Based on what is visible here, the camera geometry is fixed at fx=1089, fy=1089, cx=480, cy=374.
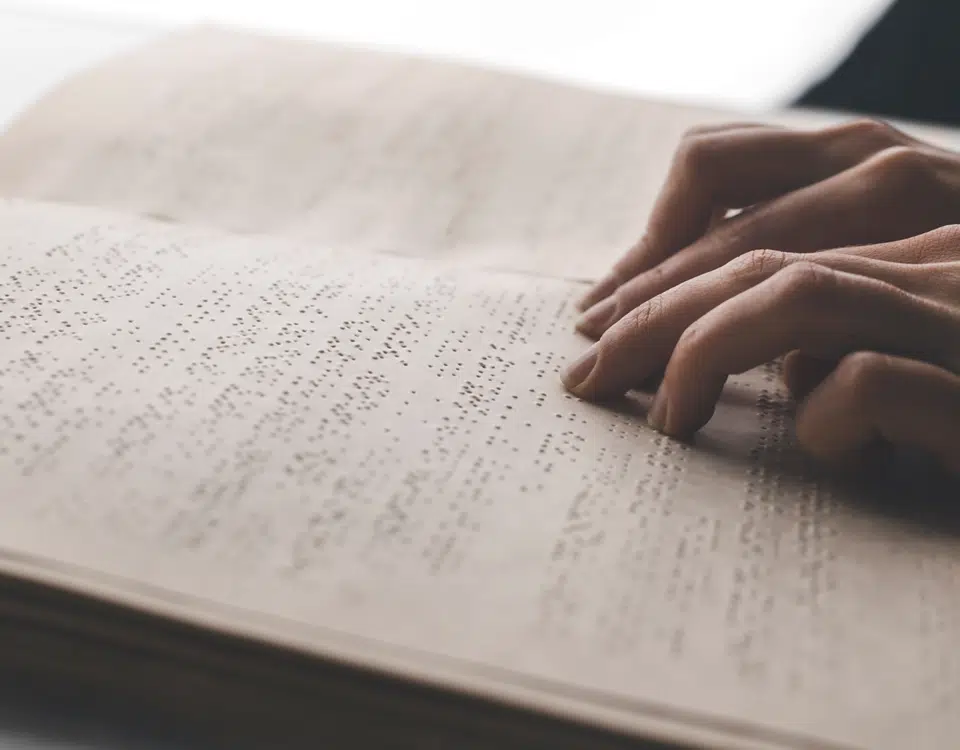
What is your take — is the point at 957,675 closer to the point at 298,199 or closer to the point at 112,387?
the point at 112,387

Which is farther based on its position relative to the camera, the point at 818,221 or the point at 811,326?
the point at 818,221

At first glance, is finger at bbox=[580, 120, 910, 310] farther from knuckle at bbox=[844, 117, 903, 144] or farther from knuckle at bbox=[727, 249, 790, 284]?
knuckle at bbox=[727, 249, 790, 284]

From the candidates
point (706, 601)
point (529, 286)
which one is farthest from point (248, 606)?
point (529, 286)

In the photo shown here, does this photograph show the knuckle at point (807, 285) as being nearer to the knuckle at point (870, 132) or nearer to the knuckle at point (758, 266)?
the knuckle at point (758, 266)

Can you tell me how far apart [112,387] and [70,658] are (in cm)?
14

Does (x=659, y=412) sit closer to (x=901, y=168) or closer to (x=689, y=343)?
(x=689, y=343)

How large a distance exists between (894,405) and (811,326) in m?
0.04

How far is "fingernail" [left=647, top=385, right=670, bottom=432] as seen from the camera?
473 millimetres

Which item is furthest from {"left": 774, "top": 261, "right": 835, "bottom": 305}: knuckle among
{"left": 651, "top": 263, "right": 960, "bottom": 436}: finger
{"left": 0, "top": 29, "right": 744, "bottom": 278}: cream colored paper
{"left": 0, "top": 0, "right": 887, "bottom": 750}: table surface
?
{"left": 0, "top": 0, "right": 887, "bottom": 750}: table surface

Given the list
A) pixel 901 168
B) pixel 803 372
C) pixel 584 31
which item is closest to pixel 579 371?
pixel 803 372

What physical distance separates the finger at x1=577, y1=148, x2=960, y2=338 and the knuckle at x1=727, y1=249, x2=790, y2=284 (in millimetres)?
72

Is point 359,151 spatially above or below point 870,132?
below

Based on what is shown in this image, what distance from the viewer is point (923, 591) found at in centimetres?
38

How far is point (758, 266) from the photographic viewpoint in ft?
1.58
